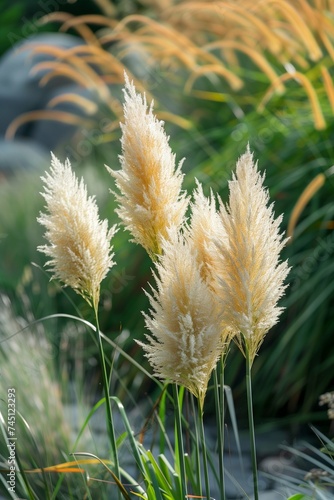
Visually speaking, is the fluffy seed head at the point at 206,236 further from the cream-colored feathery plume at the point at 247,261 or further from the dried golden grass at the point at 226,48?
the dried golden grass at the point at 226,48

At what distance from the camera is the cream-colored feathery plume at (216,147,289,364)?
1.20m

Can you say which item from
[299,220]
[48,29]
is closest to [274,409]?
[299,220]

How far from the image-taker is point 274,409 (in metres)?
3.11

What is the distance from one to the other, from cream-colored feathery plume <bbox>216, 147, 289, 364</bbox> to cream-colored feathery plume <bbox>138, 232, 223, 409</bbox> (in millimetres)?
→ 33

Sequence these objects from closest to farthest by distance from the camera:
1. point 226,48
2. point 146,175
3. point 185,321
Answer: point 185,321, point 146,175, point 226,48

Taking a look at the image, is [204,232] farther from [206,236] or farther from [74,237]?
[74,237]

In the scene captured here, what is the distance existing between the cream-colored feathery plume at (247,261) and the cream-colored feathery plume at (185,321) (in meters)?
0.03

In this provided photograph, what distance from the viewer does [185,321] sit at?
1.17m

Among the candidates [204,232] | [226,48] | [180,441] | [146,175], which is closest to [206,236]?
[204,232]

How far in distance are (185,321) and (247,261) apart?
0.38ft

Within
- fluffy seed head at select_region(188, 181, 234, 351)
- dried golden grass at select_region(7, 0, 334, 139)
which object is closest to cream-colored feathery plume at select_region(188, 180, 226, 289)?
fluffy seed head at select_region(188, 181, 234, 351)

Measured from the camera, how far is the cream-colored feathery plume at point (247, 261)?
1.20 meters

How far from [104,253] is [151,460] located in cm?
33

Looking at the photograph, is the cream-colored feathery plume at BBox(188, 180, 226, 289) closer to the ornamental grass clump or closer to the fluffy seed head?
the fluffy seed head
